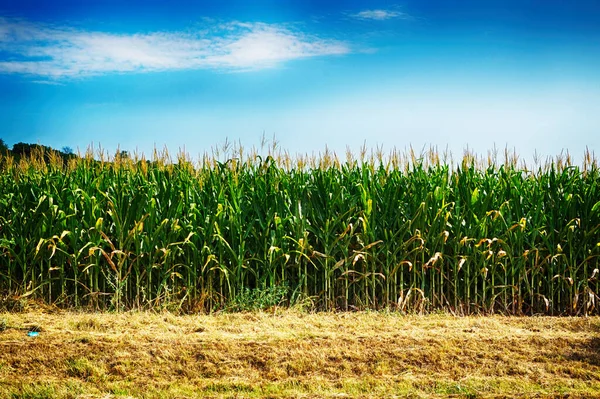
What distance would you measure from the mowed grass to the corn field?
705 mm

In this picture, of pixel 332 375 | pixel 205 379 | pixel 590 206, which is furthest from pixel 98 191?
pixel 590 206

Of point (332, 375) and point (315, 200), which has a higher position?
point (315, 200)

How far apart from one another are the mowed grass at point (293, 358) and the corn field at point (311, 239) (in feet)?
2.31

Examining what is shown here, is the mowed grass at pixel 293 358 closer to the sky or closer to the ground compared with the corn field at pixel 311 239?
closer to the ground

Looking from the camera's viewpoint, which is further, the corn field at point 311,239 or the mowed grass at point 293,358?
the corn field at point 311,239

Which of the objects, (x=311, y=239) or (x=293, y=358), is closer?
(x=293, y=358)

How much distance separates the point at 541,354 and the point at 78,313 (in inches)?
222

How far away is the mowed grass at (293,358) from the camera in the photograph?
5523 millimetres

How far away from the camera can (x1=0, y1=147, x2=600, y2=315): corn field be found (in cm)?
796

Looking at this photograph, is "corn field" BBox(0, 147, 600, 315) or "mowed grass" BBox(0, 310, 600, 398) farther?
"corn field" BBox(0, 147, 600, 315)

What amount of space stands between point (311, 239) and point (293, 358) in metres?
2.39

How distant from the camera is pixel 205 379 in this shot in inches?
226

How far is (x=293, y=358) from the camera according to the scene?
607 cm

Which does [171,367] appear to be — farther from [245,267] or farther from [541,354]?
[541,354]
